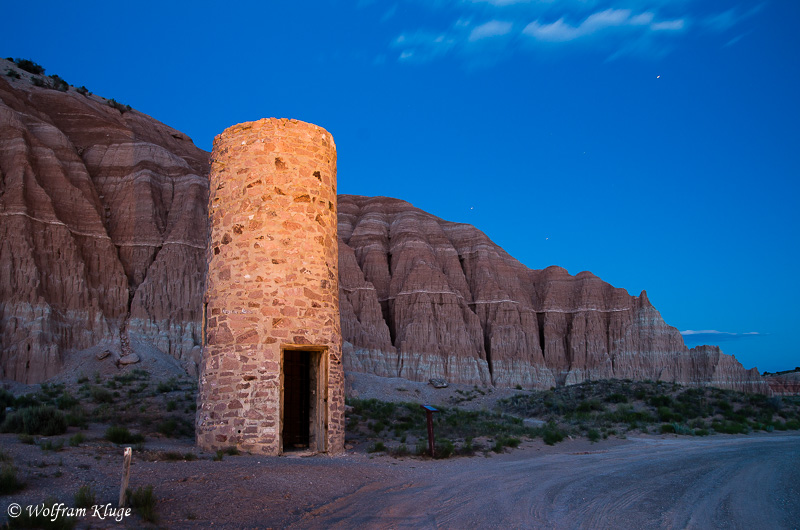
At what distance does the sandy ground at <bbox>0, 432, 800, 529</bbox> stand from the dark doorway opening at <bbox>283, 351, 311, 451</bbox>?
2.11 m

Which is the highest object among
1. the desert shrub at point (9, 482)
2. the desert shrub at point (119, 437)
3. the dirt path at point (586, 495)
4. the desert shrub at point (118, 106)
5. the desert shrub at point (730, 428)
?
the desert shrub at point (118, 106)

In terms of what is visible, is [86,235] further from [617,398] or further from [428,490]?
[428,490]

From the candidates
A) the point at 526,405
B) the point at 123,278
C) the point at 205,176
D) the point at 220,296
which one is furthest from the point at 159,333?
the point at 220,296

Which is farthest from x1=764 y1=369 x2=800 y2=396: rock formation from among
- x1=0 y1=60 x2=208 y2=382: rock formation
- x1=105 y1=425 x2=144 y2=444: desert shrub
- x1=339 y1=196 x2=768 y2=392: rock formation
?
x1=105 y1=425 x2=144 y2=444: desert shrub

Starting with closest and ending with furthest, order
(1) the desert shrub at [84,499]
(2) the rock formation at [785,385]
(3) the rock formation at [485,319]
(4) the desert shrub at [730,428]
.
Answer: (1) the desert shrub at [84,499], (4) the desert shrub at [730,428], (3) the rock formation at [485,319], (2) the rock formation at [785,385]

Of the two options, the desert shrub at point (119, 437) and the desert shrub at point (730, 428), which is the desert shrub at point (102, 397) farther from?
the desert shrub at point (730, 428)

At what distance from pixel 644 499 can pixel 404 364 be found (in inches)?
1782

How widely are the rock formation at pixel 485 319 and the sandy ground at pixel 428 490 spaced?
40073 millimetres

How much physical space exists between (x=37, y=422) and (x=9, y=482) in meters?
6.35

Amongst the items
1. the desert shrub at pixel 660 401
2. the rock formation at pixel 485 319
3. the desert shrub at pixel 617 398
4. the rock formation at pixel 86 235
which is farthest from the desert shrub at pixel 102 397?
the rock formation at pixel 485 319

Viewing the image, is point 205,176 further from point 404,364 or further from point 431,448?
point 431,448

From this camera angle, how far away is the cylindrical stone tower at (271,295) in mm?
11266

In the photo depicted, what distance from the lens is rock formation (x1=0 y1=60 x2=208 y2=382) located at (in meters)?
32.3

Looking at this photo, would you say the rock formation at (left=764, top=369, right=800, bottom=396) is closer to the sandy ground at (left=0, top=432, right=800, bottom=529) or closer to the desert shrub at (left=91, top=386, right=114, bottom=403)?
the sandy ground at (left=0, top=432, right=800, bottom=529)
